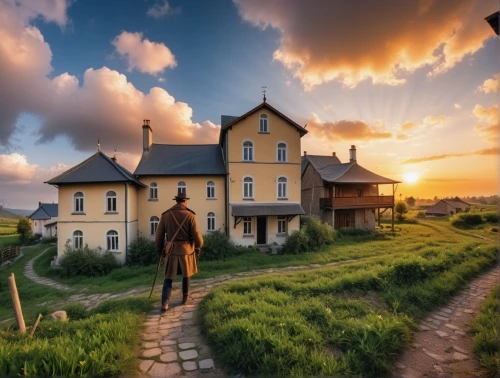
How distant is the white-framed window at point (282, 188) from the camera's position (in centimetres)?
1759

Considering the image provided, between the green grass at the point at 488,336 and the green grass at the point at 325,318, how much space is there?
3.15 ft

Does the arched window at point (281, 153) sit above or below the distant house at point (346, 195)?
above

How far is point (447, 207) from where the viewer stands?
3825 centimetres

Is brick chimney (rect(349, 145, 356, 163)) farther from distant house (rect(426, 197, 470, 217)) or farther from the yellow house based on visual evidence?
distant house (rect(426, 197, 470, 217))

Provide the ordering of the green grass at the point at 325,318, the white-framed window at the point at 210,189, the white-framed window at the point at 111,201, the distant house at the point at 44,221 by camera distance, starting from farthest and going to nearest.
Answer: the distant house at the point at 44,221
the white-framed window at the point at 210,189
the white-framed window at the point at 111,201
the green grass at the point at 325,318

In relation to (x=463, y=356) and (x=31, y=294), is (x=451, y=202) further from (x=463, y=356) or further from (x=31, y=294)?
(x=31, y=294)

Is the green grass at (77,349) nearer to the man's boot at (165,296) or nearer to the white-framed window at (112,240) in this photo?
the man's boot at (165,296)

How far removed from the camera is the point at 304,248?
15742mm

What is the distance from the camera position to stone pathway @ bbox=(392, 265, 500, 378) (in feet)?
11.8

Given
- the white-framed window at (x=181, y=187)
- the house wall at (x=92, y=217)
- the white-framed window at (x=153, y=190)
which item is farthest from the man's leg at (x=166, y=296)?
the white-framed window at (x=153, y=190)

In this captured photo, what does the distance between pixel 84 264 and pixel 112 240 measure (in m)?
2.12

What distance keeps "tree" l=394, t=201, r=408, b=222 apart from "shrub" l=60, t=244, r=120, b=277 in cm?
3182

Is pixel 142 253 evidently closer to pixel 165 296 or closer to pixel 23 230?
pixel 165 296

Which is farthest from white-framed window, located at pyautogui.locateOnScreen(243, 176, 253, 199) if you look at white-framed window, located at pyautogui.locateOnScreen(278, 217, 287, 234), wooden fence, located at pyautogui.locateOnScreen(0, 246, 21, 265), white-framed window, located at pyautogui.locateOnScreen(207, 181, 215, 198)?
wooden fence, located at pyautogui.locateOnScreen(0, 246, 21, 265)
